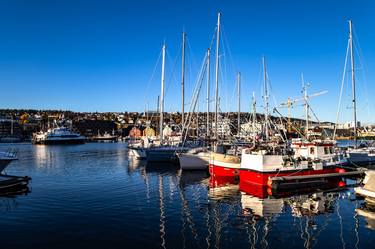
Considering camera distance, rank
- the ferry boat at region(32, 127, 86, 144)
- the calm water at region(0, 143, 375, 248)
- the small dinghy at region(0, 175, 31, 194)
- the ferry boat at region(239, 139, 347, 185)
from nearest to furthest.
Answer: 1. the calm water at region(0, 143, 375, 248)
2. the small dinghy at region(0, 175, 31, 194)
3. the ferry boat at region(239, 139, 347, 185)
4. the ferry boat at region(32, 127, 86, 144)

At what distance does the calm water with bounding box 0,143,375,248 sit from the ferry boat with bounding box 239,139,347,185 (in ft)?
8.03

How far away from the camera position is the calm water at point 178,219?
14906 mm

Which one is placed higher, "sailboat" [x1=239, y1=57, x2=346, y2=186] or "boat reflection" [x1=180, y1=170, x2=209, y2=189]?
"sailboat" [x1=239, y1=57, x2=346, y2=186]

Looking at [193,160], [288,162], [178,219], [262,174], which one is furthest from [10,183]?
[288,162]

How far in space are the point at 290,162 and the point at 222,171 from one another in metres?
8.68

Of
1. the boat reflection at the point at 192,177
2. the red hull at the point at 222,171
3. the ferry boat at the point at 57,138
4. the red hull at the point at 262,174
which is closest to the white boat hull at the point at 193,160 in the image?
the boat reflection at the point at 192,177

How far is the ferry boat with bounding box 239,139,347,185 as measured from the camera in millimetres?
27969

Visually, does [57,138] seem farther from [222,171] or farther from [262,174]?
[262,174]

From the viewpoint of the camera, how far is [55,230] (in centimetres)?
1652

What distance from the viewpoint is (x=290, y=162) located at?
28828 millimetres

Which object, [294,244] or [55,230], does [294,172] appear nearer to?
[294,244]

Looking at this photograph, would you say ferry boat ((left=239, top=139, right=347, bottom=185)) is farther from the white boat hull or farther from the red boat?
the white boat hull

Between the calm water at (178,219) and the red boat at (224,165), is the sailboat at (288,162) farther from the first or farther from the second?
the red boat at (224,165)

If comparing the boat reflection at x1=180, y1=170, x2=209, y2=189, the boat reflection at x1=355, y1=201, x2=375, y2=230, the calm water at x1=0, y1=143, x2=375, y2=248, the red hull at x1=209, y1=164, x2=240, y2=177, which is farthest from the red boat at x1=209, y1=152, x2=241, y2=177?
the boat reflection at x1=355, y1=201, x2=375, y2=230
